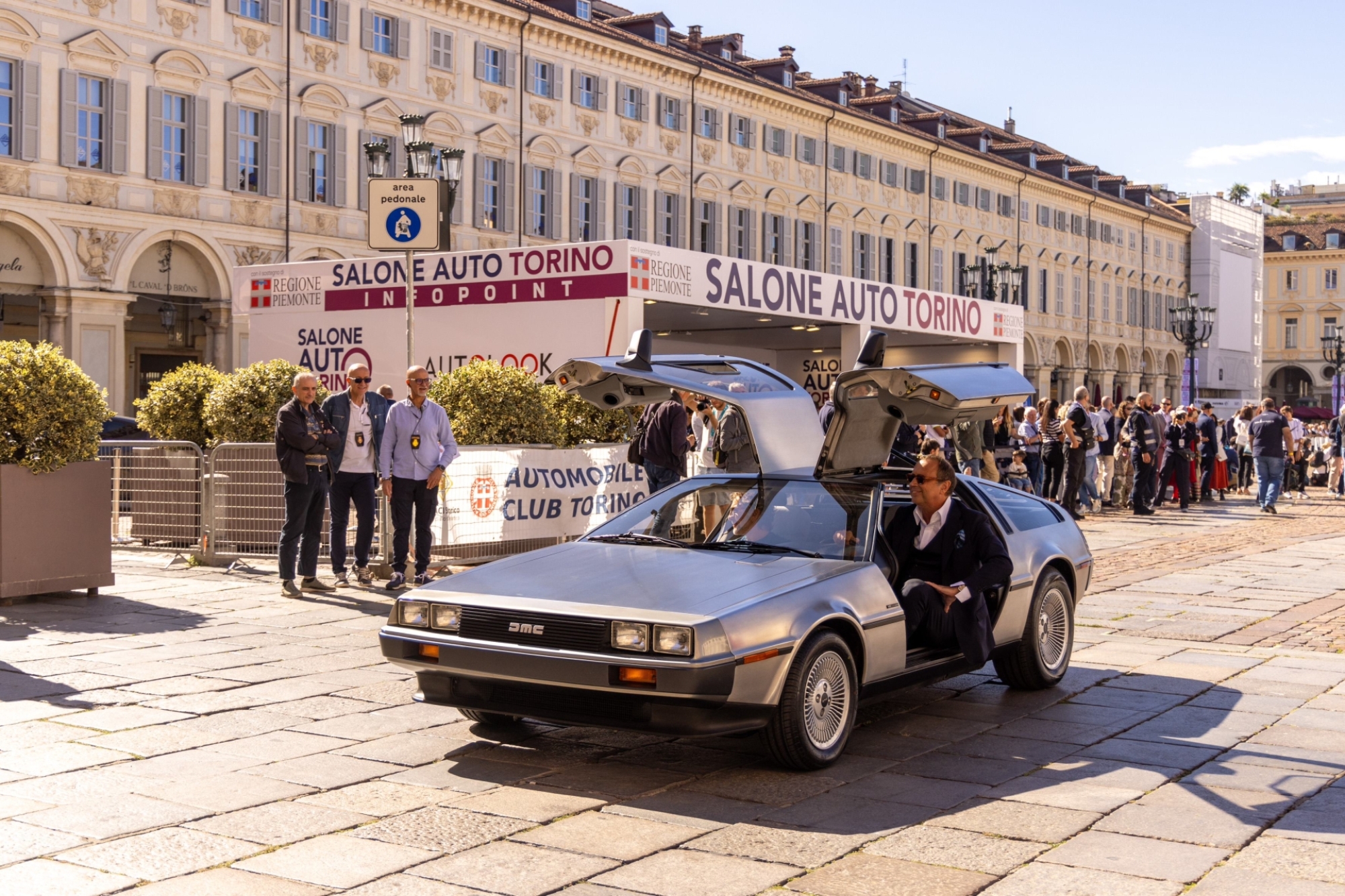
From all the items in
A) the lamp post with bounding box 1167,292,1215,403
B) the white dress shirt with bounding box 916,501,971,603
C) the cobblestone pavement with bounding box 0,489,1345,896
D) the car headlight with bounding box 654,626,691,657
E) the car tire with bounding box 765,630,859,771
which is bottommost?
the cobblestone pavement with bounding box 0,489,1345,896

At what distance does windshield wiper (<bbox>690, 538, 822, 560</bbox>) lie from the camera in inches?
283

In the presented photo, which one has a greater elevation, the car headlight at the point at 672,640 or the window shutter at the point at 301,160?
the window shutter at the point at 301,160

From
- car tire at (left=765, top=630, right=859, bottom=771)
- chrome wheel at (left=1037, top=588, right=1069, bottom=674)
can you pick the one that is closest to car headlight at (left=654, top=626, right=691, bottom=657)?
car tire at (left=765, top=630, right=859, bottom=771)

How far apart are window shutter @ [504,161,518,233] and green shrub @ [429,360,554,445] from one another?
99.8 feet

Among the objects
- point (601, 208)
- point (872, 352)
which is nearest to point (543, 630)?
point (872, 352)

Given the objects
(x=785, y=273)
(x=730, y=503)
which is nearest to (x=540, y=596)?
(x=730, y=503)

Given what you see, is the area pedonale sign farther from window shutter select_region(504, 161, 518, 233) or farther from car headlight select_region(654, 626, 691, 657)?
window shutter select_region(504, 161, 518, 233)

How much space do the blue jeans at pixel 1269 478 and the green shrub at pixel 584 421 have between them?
46.9 feet

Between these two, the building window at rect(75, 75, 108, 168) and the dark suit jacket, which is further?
the building window at rect(75, 75, 108, 168)

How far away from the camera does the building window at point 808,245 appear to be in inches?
2274

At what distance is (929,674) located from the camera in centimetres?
748

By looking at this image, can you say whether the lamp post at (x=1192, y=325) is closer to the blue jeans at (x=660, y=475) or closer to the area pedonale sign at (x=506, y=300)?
the area pedonale sign at (x=506, y=300)

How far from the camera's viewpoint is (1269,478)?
26.5 meters

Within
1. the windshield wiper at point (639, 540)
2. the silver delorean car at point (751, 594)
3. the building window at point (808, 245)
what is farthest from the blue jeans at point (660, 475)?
the building window at point (808, 245)
